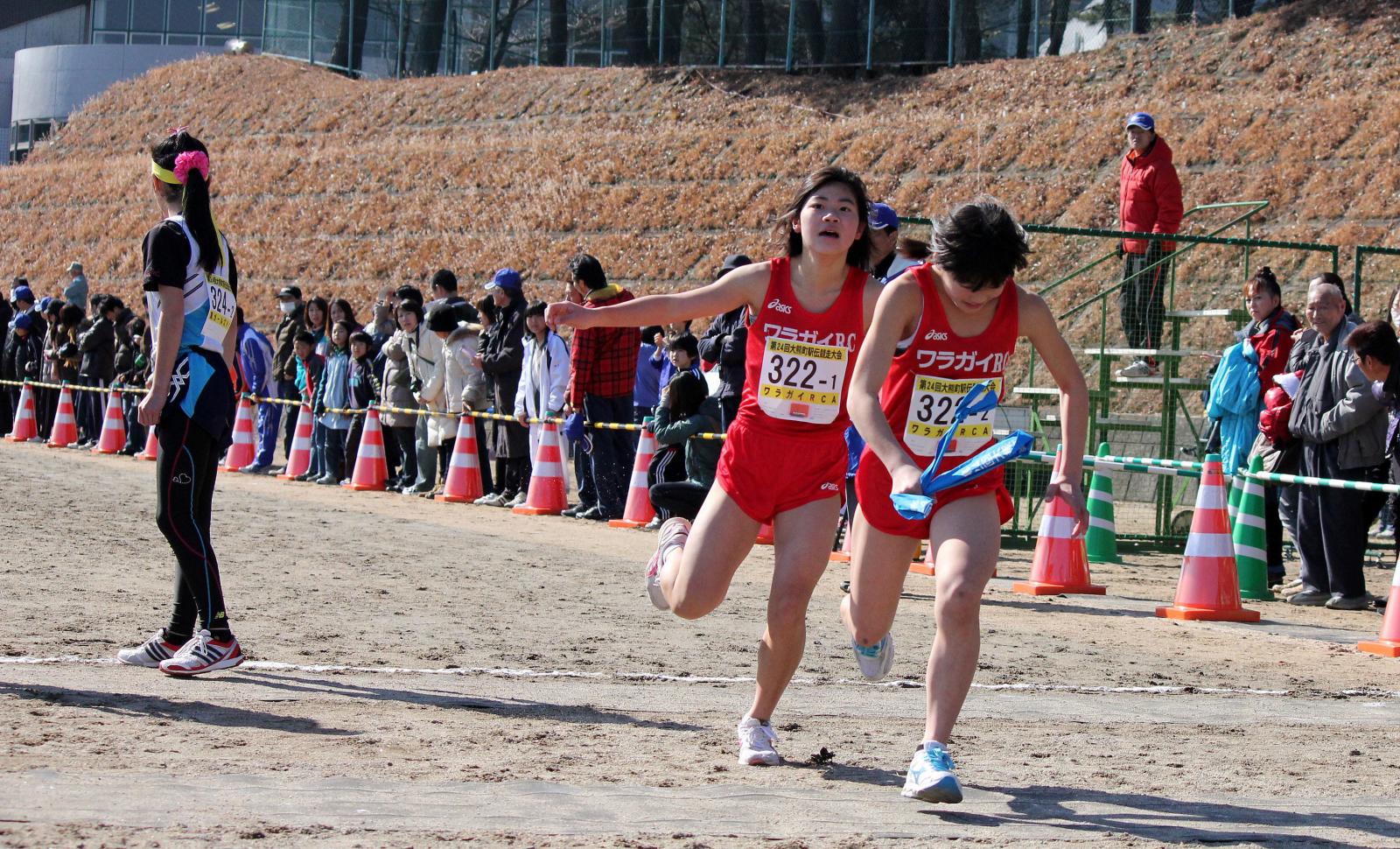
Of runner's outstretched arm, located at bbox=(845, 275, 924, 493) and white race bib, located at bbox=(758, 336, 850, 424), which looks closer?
runner's outstretched arm, located at bbox=(845, 275, 924, 493)

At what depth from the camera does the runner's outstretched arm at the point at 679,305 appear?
5758mm

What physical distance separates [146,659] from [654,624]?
2.96 m

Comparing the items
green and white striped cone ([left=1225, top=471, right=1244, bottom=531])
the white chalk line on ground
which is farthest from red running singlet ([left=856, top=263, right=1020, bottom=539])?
green and white striped cone ([left=1225, top=471, right=1244, bottom=531])

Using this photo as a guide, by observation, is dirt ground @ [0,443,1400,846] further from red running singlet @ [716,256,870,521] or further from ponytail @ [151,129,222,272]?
ponytail @ [151,129,222,272]

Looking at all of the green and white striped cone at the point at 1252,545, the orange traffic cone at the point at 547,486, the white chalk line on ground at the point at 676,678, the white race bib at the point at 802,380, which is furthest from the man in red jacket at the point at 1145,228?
the white race bib at the point at 802,380

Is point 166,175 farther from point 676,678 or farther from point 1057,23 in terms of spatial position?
Answer: point 1057,23

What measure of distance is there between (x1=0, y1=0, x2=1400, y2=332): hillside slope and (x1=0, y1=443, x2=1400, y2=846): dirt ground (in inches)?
378

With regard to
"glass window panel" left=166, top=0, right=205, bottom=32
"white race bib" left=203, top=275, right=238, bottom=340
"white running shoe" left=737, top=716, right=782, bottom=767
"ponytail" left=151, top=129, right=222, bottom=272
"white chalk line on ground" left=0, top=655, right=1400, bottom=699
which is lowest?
"white chalk line on ground" left=0, top=655, right=1400, bottom=699

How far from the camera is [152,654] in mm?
7199

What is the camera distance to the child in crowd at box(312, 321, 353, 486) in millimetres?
19547

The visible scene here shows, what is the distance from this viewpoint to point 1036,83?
35969 millimetres

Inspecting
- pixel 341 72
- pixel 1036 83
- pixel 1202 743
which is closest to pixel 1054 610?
pixel 1202 743

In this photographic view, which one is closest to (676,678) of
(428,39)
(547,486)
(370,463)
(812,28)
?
(547,486)

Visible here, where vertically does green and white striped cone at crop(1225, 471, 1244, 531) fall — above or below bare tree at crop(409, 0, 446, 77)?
below
